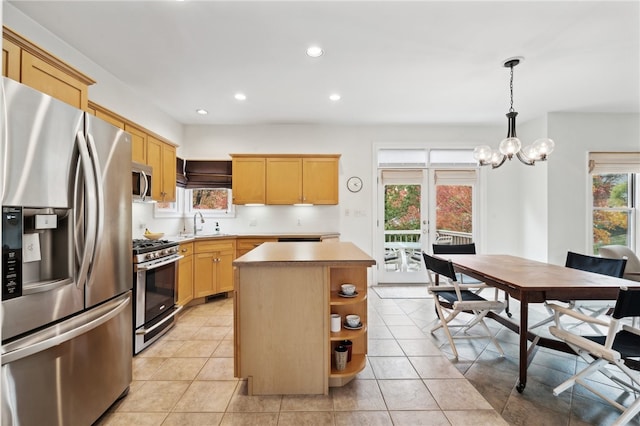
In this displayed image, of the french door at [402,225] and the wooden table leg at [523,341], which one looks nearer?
the wooden table leg at [523,341]

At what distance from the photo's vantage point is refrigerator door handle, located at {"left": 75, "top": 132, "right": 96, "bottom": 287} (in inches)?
63.5

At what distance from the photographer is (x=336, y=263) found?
202 cm

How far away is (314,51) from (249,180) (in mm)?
2515

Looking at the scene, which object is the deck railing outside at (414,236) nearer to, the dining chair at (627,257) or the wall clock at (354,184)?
the wall clock at (354,184)

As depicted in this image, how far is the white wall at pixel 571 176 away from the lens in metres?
4.49

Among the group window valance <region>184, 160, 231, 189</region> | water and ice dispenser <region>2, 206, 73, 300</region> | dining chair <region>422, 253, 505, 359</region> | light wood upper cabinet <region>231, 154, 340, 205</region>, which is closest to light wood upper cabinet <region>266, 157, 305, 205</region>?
light wood upper cabinet <region>231, 154, 340, 205</region>

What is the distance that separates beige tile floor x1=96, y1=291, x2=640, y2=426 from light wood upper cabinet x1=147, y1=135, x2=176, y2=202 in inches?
70.0

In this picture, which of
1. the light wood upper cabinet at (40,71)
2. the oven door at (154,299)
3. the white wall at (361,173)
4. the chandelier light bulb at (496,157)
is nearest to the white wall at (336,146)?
the white wall at (361,173)

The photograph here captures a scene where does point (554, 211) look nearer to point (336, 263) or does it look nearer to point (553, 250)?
point (553, 250)

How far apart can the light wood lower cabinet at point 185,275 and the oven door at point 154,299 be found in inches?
12.6

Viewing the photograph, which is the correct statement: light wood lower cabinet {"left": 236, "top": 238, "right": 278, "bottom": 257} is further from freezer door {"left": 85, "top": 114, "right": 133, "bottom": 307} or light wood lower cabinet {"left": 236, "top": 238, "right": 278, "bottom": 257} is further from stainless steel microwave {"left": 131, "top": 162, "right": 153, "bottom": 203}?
freezer door {"left": 85, "top": 114, "right": 133, "bottom": 307}

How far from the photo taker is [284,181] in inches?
189

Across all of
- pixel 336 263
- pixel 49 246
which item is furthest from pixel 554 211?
pixel 49 246

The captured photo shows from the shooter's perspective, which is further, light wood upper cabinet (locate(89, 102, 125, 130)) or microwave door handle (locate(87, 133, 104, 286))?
light wood upper cabinet (locate(89, 102, 125, 130))
